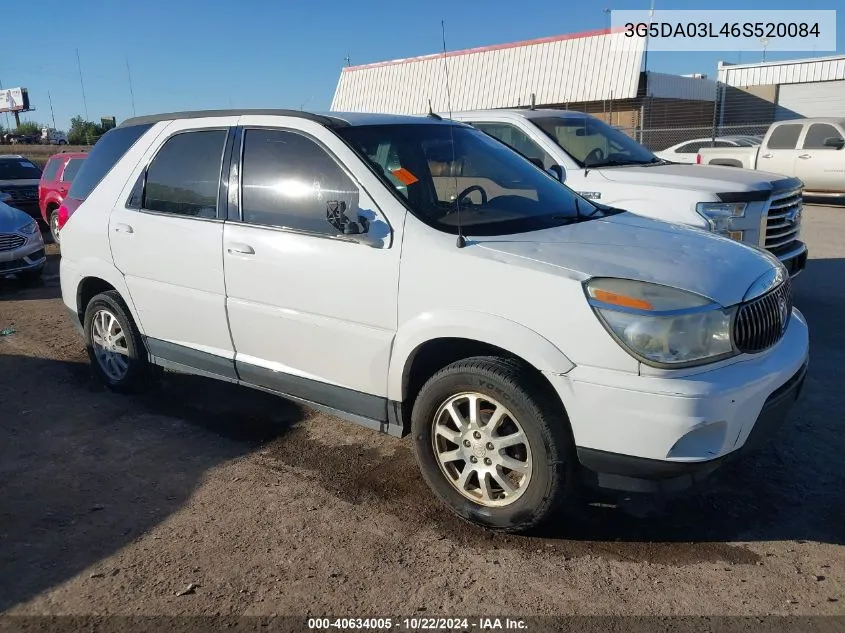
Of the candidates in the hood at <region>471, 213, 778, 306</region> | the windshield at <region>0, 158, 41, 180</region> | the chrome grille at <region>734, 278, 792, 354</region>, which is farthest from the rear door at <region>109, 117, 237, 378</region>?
the windshield at <region>0, 158, 41, 180</region>

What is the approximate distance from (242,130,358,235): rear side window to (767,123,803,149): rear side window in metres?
15.4

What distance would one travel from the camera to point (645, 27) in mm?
26297

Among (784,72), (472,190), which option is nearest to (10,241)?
(472,190)

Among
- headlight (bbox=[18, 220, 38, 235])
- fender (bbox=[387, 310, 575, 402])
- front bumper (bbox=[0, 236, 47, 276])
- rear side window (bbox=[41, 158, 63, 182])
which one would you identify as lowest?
front bumper (bbox=[0, 236, 47, 276])

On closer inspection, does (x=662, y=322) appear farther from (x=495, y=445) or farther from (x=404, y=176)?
(x=404, y=176)

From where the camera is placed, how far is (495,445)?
3182 mm

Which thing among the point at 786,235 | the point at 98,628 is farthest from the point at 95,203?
the point at 786,235

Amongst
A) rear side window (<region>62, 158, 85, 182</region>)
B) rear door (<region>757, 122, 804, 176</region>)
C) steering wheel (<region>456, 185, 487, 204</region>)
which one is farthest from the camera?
rear door (<region>757, 122, 804, 176</region>)

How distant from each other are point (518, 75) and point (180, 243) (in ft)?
88.3

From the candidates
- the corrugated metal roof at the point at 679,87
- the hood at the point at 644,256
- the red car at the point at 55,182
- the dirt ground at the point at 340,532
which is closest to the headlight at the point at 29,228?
the red car at the point at 55,182

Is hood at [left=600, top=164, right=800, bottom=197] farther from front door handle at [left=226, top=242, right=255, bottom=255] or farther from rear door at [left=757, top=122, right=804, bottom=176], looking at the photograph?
rear door at [left=757, top=122, right=804, bottom=176]

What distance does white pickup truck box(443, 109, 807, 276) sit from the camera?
6375 millimetres

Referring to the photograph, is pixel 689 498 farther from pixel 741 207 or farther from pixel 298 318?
pixel 741 207

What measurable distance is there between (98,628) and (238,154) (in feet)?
8.42
